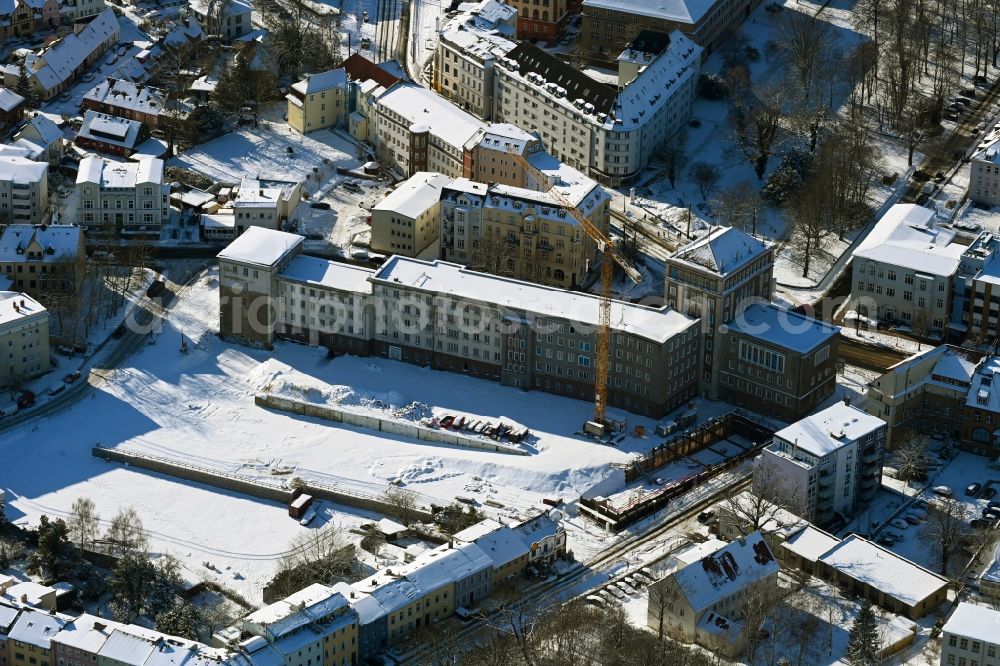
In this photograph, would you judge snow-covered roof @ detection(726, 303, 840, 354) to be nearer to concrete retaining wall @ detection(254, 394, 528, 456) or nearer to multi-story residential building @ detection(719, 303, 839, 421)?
multi-story residential building @ detection(719, 303, 839, 421)

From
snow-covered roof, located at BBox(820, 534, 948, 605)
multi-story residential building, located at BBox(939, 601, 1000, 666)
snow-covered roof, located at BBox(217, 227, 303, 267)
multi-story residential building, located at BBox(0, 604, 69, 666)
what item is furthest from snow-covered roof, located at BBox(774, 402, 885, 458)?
multi-story residential building, located at BBox(0, 604, 69, 666)

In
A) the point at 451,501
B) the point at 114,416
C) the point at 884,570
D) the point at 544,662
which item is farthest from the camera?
the point at 114,416

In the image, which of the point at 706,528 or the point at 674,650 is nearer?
the point at 674,650

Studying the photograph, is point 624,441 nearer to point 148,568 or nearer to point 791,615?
point 791,615

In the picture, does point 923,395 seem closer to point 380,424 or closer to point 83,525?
point 380,424

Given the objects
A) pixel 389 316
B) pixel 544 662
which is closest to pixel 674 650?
pixel 544 662

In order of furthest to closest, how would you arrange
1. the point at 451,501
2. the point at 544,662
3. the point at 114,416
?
the point at 114,416 → the point at 451,501 → the point at 544,662
